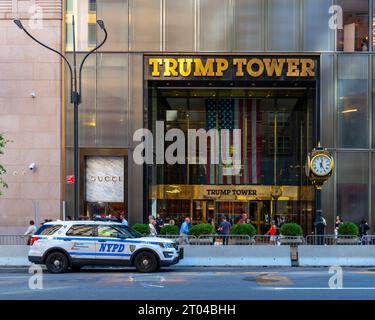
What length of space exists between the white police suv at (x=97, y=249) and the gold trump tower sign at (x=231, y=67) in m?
11.7

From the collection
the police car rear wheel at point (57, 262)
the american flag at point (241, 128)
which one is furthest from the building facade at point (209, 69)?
the police car rear wheel at point (57, 262)

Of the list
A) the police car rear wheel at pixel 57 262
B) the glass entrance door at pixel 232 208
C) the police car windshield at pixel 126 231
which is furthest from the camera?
the glass entrance door at pixel 232 208

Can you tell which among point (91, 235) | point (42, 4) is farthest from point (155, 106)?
point (91, 235)

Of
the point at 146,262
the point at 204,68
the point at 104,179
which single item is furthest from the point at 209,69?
the point at 146,262

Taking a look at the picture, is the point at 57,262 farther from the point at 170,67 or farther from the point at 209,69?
the point at 209,69

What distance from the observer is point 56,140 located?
81.9ft

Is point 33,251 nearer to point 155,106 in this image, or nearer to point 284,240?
point 284,240

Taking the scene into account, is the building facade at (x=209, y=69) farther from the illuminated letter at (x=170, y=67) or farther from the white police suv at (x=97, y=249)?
the white police suv at (x=97, y=249)

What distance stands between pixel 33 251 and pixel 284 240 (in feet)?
28.8

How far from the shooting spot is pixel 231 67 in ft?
83.1

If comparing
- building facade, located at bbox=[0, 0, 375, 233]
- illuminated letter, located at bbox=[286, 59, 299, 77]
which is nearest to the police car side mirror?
building facade, located at bbox=[0, 0, 375, 233]

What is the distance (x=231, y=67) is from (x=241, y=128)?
5.50 meters

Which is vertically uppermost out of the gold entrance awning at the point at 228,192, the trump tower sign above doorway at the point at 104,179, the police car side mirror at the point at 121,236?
the trump tower sign above doorway at the point at 104,179

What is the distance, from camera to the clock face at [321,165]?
61.8 ft
